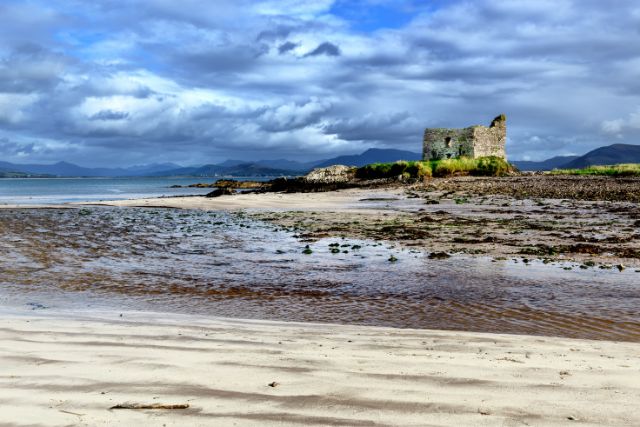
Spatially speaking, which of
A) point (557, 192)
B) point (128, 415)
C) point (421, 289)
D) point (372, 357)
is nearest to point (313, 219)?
point (421, 289)

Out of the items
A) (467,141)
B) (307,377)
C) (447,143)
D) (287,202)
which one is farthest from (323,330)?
(447,143)

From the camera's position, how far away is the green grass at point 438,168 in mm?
48656

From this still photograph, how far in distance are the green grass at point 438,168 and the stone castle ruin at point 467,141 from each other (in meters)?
3.97

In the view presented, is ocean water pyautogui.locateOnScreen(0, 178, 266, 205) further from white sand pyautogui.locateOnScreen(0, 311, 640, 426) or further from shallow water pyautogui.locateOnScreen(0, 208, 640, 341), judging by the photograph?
white sand pyautogui.locateOnScreen(0, 311, 640, 426)

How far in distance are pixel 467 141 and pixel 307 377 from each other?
57.3m

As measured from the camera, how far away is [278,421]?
3.52 meters

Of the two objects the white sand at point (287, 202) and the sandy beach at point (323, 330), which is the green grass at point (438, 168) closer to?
the white sand at point (287, 202)

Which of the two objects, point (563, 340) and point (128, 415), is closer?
point (128, 415)

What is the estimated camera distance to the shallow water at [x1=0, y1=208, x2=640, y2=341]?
7703mm

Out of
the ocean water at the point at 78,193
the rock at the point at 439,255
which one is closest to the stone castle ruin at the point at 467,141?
the ocean water at the point at 78,193

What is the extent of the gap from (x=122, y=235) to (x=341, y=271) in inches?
397

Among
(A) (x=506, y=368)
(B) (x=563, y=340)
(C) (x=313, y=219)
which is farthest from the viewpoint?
(C) (x=313, y=219)

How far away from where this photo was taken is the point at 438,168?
49.0 m

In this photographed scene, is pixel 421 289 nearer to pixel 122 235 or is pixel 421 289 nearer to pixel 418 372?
pixel 418 372
